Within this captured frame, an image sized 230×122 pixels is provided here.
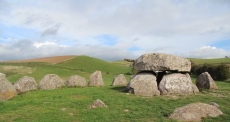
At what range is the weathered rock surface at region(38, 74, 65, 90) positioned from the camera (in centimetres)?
2816

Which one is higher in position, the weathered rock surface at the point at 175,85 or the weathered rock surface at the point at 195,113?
the weathered rock surface at the point at 175,85

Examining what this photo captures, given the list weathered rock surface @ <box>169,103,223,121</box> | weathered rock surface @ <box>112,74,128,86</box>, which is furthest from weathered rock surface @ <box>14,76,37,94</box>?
weathered rock surface @ <box>169,103,223,121</box>

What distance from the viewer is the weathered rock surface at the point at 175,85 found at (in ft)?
72.9

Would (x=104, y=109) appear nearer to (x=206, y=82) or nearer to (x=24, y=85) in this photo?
(x=24, y=85)

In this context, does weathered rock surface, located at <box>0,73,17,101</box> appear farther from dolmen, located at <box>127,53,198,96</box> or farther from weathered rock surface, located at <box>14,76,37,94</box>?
dolmen, located at <box>127,53,198,96</box>

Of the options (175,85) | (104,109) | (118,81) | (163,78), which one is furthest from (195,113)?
(118,81)

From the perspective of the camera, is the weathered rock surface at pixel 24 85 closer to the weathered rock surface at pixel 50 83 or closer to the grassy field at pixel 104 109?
the weathered rock surface at pixel 50 83

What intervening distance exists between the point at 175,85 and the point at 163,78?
4.38 feet

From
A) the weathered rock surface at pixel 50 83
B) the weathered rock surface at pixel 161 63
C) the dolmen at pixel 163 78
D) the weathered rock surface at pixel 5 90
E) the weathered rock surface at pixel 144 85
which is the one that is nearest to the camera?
the weathered rock surface at pixel 144 85

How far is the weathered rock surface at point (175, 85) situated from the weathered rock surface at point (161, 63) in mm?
762

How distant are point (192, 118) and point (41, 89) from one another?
18502 mm

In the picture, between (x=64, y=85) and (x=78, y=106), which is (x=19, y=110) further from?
(x=64, y=85)

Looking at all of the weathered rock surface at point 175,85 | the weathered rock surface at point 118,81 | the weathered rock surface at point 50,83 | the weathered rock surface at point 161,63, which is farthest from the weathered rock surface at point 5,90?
the weathered rock surface at point 175,85

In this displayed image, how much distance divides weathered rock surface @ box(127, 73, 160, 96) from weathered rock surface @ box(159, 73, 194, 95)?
685mm
